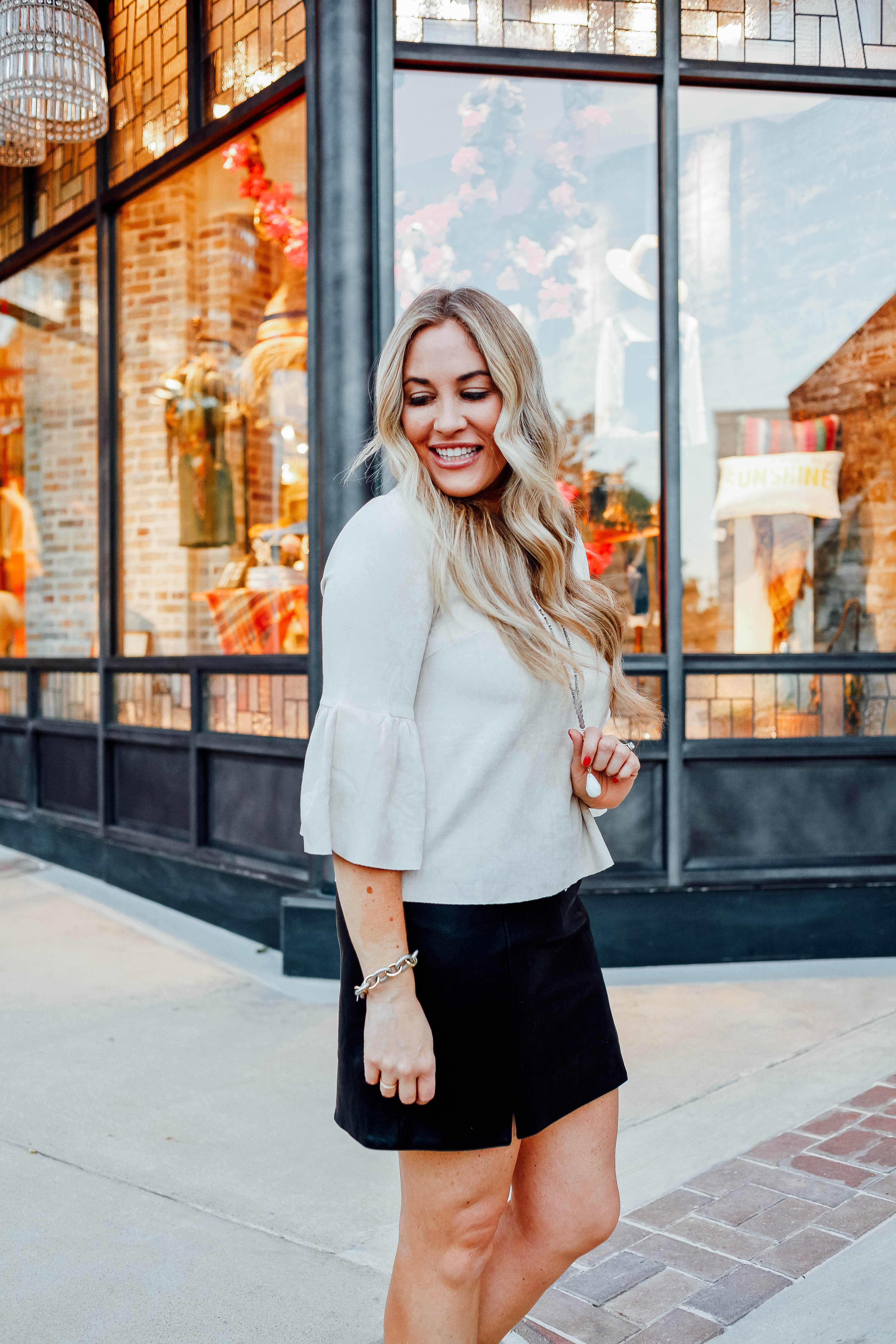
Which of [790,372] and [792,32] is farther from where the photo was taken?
[790,372]

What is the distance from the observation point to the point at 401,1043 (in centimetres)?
152

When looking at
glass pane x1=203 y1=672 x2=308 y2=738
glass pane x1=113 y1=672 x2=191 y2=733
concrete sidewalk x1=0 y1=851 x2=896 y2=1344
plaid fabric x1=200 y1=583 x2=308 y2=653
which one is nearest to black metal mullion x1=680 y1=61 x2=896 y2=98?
plaid fabric x1=200 y1=583 x2=308 y2=653

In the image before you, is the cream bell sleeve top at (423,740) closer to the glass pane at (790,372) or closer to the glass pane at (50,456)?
the glass pane at (790,372)

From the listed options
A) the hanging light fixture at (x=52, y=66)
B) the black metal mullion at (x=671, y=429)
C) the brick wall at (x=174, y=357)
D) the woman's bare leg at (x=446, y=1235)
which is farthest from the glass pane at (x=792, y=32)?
the woman's bare leg at (x=446, y=1235)

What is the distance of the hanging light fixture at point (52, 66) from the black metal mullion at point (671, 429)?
2.53 metres

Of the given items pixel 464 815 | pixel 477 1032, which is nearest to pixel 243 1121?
pixel 477 1032

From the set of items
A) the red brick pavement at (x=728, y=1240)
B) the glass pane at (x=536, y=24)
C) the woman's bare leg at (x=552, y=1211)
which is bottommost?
the red brick pavement at (x=728, y=1240)

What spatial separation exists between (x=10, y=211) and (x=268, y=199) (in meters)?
3.12

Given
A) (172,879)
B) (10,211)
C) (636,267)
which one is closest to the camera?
(636,267)

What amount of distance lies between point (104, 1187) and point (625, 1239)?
134 cm

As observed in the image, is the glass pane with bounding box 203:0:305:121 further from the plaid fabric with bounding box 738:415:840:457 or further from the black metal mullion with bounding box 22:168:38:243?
the plaid fabric with bounding box 738:415:840:457

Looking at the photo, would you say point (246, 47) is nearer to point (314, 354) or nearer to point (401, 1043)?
point (314, 354)

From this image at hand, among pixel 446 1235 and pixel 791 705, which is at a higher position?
pixel 791 705

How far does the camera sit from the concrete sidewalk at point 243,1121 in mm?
2389
